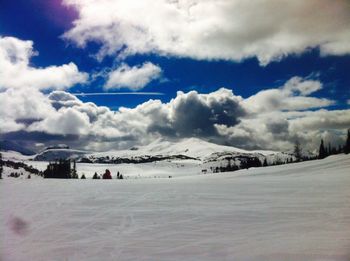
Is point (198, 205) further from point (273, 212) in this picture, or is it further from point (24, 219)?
point (24, 219)

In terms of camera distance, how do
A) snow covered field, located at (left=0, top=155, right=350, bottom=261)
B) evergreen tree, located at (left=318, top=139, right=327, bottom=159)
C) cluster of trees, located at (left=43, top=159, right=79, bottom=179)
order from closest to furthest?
snow covered field, located at (left=0, top=155, right=350, bottom=261) < cluster of trees, located at (left=43, top=159, right=79, bottom=179) < evergreen tree, located at (left=318, top=139, right=327, bottom=159)

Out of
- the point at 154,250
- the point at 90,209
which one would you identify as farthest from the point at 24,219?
the point at 154,250

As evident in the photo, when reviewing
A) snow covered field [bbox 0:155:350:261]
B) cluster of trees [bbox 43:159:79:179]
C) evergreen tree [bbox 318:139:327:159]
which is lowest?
snow covered field [bbox 0:155:350:261]

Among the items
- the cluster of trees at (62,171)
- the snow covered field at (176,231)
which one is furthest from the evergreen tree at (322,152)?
the snow covered field at (176,231)

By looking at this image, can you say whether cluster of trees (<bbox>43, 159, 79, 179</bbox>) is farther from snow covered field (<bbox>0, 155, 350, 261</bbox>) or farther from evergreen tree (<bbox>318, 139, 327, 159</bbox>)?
snow covered field (<bbox>0, 155, 350, 261</bbox>)

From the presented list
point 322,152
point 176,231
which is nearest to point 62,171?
point 322,152

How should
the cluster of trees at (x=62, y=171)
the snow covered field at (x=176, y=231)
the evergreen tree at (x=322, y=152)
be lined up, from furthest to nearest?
the evergreen tree at (x=322, y=152) < the cluster of trees at (x=62, y=171) < the snow covered field at (x=176, y=231)

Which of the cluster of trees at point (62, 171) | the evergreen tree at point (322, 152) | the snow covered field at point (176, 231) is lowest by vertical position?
the snow covered field at point (176, 231)

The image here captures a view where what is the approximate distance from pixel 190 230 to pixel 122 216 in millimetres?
4015

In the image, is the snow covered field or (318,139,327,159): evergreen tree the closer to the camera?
the snow covered field

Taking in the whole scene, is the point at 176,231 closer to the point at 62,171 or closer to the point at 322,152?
the point at 62,171

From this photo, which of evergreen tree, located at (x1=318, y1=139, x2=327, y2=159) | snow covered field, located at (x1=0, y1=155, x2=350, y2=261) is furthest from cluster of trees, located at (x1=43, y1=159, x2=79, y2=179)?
snow covered field, located at (x1=0, y1=155, x2=350, y2=261)

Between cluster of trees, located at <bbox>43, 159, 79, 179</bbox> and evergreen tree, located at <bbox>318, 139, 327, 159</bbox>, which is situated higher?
evergreen tree, located at <bbox>318, 139, 327, 159</bbox>

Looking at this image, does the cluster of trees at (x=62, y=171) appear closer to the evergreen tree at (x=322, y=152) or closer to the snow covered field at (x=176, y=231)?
the evergreen tree at (x=322, y=152)
